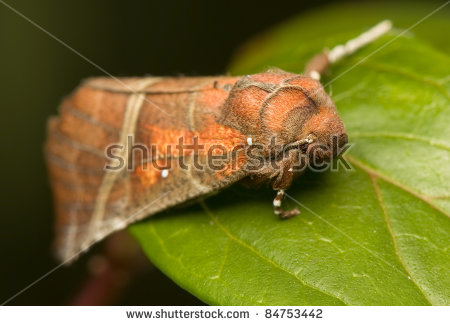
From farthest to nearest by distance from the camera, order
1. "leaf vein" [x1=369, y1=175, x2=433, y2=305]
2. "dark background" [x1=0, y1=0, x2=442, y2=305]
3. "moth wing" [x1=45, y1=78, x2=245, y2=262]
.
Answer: "dark background" [x1=0, y1=0, x2=442, y2=305]
"moth wing" [x1=45, y1=78, x2=245, y2=262]
"leaf vein" [x1=369, y1=175, x2=433, y2=305]

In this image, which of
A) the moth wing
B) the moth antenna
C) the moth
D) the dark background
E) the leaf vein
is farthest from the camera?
the dark background

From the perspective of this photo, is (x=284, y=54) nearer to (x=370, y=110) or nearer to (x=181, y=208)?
(x=370, y=110)

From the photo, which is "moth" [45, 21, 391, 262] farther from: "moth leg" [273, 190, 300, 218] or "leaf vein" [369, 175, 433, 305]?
"leaf vein" [369, 175, 433, 305]

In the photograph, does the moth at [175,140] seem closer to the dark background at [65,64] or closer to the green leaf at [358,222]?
the green leaf at [358,222]

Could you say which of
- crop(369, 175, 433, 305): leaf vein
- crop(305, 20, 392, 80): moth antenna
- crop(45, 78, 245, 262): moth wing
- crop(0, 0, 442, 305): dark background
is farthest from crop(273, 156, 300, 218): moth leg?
crop(0, 0, 442, 305): dark background

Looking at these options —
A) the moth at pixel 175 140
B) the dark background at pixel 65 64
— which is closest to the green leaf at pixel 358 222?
the moth at pixel 175 140

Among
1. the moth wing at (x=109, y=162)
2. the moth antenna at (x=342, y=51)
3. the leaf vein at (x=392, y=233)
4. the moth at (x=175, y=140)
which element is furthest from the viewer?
the moth antenna at (x=342, y=51)
